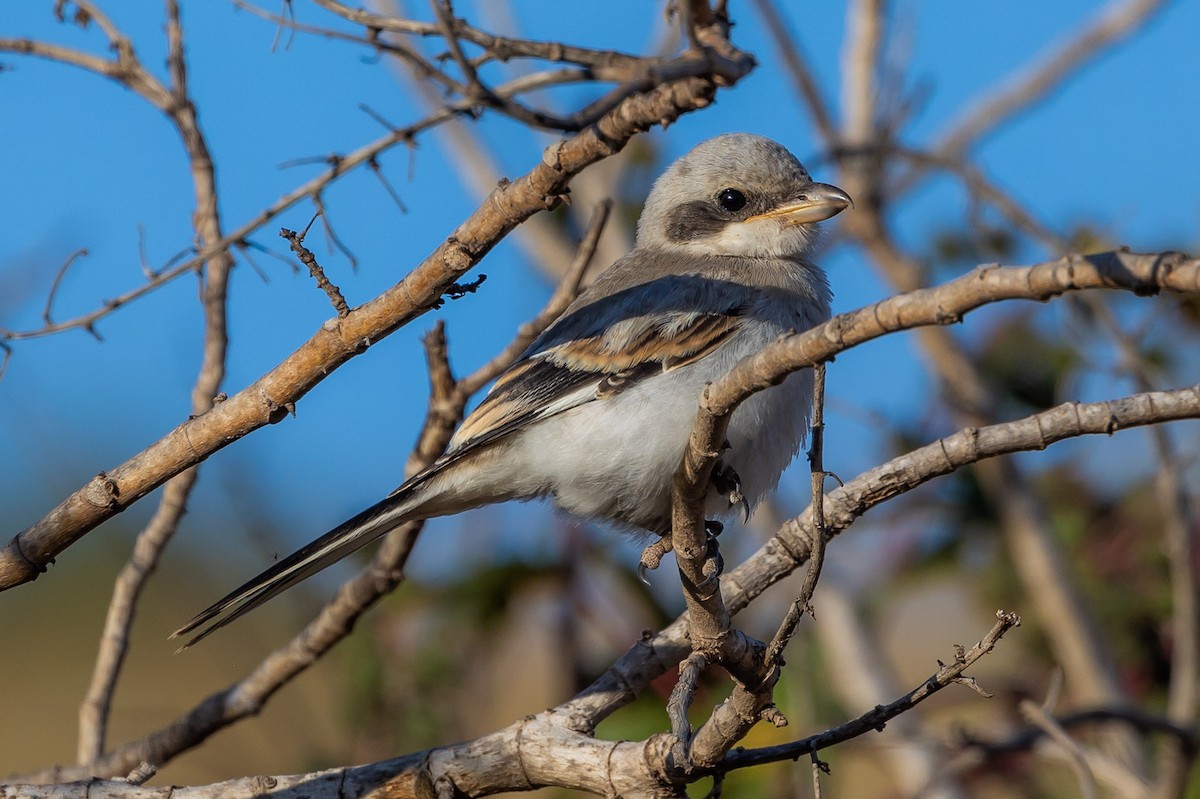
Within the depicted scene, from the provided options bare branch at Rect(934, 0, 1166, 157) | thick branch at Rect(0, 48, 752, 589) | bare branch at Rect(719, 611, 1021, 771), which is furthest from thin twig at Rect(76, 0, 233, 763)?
bare branch at Rect(934, 0, 1166, 157)

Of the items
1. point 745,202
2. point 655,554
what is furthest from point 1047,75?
point 655,554

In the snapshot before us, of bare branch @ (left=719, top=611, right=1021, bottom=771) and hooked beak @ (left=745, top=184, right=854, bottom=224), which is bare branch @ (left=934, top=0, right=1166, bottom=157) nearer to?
hooked beak @ (left=745, top=184, right=854, bottom=224)

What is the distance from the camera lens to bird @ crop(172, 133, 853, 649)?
3.28 m

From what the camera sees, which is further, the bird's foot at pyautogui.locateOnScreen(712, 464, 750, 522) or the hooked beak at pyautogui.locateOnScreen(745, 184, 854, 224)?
the hooked beak at pyautogui.locateOnScreen(745, 184, 854, 224)

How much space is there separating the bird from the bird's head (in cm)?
23

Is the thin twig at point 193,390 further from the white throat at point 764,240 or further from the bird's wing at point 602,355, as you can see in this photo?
the white throat at point 764,240

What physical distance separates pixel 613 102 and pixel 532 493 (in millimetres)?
1677

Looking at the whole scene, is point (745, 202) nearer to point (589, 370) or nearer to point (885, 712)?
point (589, 370)

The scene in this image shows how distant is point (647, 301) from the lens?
11.8ft

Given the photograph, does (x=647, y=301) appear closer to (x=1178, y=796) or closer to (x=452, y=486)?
(x=452, y=486)

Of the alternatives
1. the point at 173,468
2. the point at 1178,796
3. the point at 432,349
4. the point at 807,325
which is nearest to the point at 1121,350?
the point at 807,325

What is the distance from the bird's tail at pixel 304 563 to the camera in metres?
2.91

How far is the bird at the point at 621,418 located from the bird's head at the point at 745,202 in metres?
0.23

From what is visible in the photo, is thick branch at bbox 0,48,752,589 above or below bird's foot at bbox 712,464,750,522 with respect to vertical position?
below
